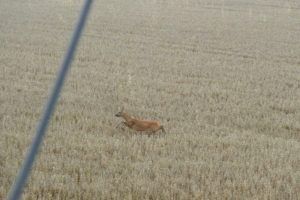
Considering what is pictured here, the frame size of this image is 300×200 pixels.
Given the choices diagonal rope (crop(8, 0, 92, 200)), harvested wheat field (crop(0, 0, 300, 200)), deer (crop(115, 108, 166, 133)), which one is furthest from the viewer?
deer (crop(115, 108, 166, 133))

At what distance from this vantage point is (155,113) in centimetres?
809

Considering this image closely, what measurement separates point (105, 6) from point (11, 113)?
2253cm

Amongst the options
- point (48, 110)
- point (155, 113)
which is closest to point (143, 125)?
point (155, 113)

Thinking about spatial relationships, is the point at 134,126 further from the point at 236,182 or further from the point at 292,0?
the point at 292,0

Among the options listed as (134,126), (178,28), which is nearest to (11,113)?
(134,126)

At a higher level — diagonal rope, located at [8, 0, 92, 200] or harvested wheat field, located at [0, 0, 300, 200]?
diagonal rope, located at [8, 0, 92, 200]

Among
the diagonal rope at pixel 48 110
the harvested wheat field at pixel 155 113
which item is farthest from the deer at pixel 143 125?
the diagonal rope at pixel 48 110

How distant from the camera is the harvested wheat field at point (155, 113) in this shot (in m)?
5.01

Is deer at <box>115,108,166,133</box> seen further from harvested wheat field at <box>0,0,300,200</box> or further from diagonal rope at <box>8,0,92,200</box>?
diagonal rope at <box>8,0,92,200</box>

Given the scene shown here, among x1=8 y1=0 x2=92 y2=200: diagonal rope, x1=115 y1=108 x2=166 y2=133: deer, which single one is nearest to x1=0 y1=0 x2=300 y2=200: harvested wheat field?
x1=115 y1=108 x2=166 y2=133: deer

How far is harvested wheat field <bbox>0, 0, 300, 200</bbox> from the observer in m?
5.01

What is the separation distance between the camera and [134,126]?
22.0 ft

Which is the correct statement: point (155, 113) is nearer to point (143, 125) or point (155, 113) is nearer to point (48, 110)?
point (143, 125)

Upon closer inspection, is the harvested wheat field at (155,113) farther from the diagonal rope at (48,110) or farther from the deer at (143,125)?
the diagonal rope at (48,110)
